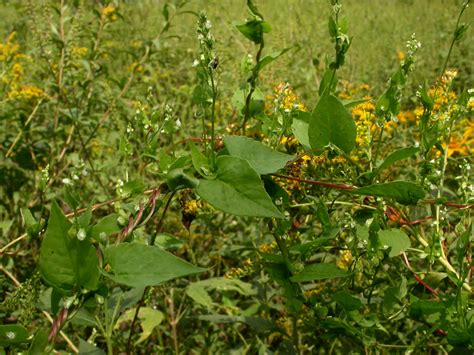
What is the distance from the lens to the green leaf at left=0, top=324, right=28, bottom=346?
21.7 inches

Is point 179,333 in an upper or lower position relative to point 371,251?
lower

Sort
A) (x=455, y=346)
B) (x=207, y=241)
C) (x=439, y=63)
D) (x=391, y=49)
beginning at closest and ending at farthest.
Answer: (x=455, y=346) → (x=207, y=241) → (x=439, y=63) → (x=391, y=49)

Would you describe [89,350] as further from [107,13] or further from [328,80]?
[107,13]

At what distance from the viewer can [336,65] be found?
0.76 m

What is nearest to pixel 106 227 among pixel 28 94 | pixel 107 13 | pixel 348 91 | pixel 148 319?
pixel 148 319

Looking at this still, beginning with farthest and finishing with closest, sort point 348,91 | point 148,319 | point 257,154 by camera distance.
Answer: point 348,91 → point 148,319 → point 257,154

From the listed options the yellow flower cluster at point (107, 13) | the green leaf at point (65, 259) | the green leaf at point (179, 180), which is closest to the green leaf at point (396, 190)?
the green leaf at point (179, 180)

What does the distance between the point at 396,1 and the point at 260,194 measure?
672 cm

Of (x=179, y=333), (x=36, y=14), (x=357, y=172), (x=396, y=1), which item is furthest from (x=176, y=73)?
(x=396, y=1)

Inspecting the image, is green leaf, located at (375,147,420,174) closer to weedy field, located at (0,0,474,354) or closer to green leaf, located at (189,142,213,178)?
weedy field, located at (0,0,474,354)

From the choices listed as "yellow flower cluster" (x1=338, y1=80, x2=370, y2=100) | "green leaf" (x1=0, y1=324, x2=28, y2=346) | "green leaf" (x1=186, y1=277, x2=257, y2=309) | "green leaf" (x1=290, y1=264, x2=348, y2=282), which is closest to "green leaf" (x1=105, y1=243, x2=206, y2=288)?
"green leaf" (x1=0, y1=324, x2=28, y2=346)

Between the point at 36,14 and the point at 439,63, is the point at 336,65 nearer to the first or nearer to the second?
the point at 36,14

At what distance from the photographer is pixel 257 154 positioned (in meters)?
0.67

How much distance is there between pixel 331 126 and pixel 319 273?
7.0 inches
